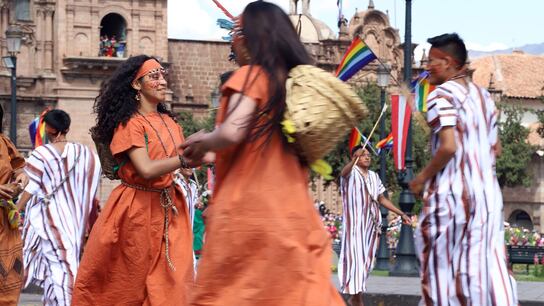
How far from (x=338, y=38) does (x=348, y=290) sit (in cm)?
6571

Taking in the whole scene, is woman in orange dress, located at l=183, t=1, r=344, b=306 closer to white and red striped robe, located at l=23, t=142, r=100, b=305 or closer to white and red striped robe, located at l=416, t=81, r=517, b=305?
white and red striped robe, located at l=416, t=81, r=517, b=305

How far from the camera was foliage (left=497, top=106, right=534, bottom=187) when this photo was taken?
75.2 metres

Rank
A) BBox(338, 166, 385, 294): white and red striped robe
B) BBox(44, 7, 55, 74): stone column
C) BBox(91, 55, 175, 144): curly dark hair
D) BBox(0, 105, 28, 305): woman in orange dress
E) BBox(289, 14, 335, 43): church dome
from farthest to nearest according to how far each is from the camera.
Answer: BBox(289, 14, 335, 43): church dome
BBox(44, 7, 55, 74): stone column
BBox(338, 166, 385, 294): white and red striped robe
BBox(0, 105, 28, 305): woman in orange dress
BBox(91, 55, 175, 144): curly dark hair

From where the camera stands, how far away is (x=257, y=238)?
5961mm

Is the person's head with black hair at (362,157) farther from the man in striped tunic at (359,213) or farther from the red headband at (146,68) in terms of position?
the red headband at (146,68)

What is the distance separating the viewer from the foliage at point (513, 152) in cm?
7519

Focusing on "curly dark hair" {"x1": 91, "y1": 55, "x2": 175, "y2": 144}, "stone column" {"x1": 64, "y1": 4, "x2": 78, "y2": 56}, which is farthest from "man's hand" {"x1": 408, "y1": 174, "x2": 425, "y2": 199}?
"stone column" {"x1": 64, "y1": 4, "x2": 78, "y2": 56}

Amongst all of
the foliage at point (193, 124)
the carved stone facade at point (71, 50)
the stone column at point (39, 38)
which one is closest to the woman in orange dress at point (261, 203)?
the carved stone facade at point (71, 50)

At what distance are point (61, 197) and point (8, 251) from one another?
1369 millimetres

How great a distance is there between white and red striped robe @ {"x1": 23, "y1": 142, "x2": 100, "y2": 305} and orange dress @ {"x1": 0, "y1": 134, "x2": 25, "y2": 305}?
3.23 feet

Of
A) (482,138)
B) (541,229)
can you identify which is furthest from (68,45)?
(482,138)

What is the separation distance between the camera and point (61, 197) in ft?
35.3

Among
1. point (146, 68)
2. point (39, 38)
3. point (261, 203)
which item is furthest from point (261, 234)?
point (39, 38)

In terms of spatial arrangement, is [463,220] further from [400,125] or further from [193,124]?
[193,124]
